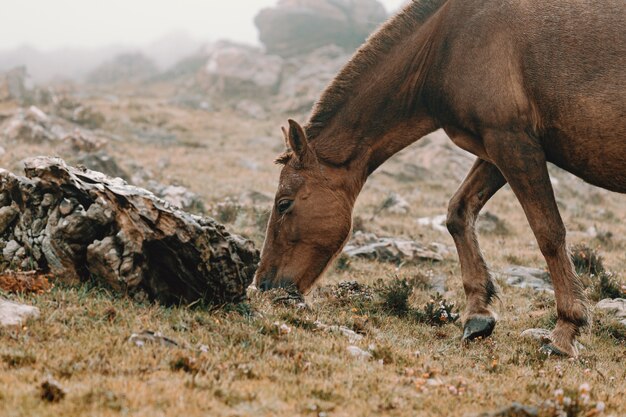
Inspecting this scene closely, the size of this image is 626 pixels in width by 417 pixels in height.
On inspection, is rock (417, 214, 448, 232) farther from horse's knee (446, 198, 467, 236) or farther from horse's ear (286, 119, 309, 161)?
horse's ear (286, 119, 309, 161)

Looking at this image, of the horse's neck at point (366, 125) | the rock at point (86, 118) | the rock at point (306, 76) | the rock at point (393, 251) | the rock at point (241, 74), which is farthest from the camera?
the rock at point (241, 74)

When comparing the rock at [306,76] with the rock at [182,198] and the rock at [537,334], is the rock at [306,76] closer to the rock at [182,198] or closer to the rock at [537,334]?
the rock at [182,198]

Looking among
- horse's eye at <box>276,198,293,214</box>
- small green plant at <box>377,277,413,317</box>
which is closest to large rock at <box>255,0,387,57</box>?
small green plant at <box>377,277,413,317</box>

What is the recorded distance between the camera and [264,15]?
76.9 m

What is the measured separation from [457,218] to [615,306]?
2867mm

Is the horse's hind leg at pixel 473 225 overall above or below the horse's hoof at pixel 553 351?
above

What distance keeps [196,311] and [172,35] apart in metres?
145

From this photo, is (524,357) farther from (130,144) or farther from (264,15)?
(264,15)

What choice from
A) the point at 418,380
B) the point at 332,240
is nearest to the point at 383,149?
the point at 332,240

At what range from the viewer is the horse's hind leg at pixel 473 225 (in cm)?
800

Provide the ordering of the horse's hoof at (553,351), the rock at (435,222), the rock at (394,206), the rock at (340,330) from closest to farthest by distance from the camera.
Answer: the rock at (340,330) → the horse's hoof at (553,351) → the rock at (435,222) → the rock at (394,206)

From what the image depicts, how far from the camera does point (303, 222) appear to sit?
7.61 meters

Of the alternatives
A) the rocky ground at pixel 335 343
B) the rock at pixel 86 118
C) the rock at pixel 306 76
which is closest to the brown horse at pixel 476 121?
the rocky ground at pixel 335 343

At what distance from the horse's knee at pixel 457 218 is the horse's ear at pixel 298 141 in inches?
91.6
